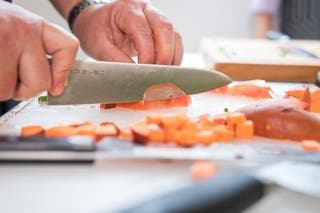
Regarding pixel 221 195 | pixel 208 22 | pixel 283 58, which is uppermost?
pixel 221 195

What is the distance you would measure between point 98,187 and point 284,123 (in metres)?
0.33

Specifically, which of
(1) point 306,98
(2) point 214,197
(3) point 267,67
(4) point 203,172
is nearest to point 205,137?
(4) point 203,172

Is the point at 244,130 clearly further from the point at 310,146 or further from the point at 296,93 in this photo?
the point at 296,93

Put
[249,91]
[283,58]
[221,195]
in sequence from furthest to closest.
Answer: [283,58] < [249,91] < [221,195]

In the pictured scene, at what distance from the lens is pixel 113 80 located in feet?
2.95

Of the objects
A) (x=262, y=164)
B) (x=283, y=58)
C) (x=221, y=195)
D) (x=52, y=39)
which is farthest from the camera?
(x=283, y=58)

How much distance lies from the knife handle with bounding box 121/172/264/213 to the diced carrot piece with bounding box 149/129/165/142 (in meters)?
0.19

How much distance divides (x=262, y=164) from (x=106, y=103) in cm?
39

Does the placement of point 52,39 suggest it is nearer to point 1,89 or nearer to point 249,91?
point 1,89

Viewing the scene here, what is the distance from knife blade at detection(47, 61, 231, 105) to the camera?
2.88ft

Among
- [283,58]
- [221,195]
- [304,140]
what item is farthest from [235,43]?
[221,195]

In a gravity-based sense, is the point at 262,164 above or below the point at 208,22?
above

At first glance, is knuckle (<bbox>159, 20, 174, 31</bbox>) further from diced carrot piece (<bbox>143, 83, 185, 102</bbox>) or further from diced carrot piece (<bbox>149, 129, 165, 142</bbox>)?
diced carrot piece (<bbox>149, 129, 165, 142</bbox>)

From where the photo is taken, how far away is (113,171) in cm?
64
